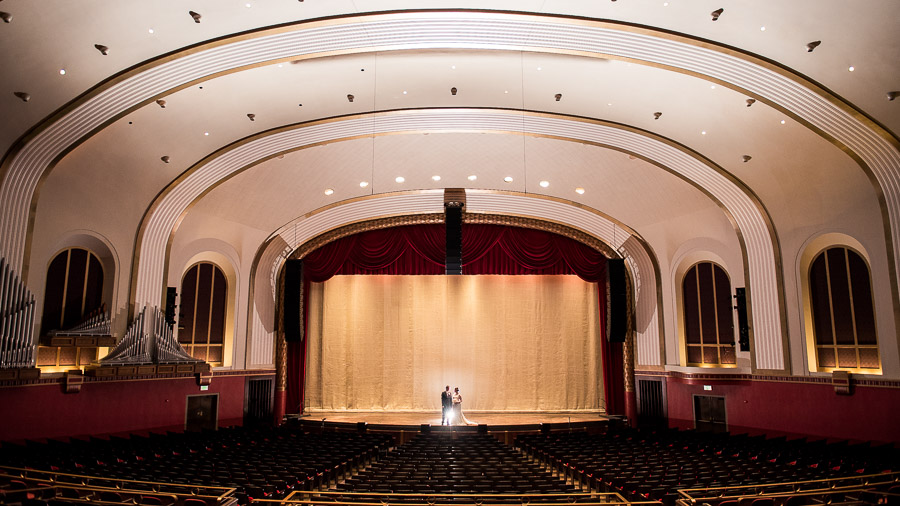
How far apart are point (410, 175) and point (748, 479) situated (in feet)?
37.2

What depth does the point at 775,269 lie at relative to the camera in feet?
48.8

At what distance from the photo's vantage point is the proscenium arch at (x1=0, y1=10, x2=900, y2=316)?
949 cm

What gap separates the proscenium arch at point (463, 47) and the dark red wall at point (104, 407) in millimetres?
3116

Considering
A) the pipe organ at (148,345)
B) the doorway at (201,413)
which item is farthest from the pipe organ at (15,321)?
the doorway at (201,413)

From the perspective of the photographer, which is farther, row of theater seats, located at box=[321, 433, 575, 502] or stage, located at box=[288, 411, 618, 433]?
stage, located at box=[288, 411, 618, 433]

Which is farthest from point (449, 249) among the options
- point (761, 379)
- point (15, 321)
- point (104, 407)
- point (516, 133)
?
point (15, 321)

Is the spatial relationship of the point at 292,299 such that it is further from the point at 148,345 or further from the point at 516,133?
the point at 516,133

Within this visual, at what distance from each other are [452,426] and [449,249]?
16.8 feet

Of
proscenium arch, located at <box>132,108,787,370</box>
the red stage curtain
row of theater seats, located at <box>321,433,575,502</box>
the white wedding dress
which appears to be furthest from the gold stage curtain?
row of theater seats, located at <box>321,433,575,502</box>

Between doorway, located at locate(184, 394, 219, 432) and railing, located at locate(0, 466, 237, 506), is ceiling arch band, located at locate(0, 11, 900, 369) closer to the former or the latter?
railing, located at locate(0, 466, 237, 506)

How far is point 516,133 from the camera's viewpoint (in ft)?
46.5

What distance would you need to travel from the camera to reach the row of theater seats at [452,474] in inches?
328

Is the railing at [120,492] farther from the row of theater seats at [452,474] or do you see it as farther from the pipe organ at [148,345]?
the pipe organ at [148,345]

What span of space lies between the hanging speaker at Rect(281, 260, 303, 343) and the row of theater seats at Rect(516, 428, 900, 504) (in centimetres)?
791
